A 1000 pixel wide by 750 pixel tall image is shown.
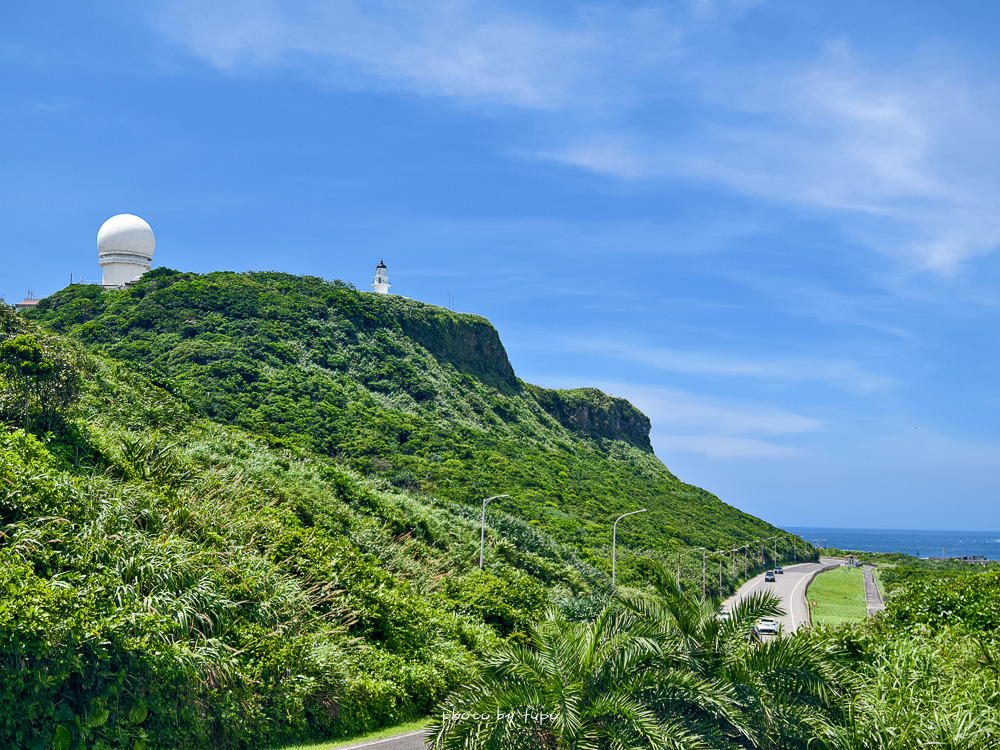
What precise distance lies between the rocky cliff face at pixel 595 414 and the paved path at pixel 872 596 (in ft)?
126

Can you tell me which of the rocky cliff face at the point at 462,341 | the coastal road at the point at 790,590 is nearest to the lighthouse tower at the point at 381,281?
the rocky cliff face at the point at 462,341

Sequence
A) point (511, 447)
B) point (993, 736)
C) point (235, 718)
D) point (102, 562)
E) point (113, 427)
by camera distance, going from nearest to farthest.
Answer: point (993, 736), point (235, 718), point (102, 562), point (113, 427), point (511, 447)

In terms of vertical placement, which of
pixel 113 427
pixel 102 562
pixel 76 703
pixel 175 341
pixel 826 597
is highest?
pixel 175 341

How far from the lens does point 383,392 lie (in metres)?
70.0

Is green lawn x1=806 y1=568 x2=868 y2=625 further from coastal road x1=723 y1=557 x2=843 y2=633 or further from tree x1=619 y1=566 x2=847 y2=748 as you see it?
tree x1=619 y1=566 x2=847 y2=748

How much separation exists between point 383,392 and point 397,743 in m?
56.5

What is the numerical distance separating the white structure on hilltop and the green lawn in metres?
61.9

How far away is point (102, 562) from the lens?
539 inches

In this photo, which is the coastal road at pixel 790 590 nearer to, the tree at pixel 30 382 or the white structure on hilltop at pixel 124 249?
the tree at pixel 30 382

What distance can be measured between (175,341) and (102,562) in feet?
173

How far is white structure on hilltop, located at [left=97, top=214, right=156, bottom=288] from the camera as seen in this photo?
2648 inches

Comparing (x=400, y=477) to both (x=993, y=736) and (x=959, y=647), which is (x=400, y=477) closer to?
(x=959, y=647)

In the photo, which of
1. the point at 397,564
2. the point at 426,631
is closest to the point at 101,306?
the point at 397,564

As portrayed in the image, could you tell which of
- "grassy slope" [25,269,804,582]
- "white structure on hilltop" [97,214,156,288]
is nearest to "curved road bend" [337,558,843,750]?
"grassy slope" [25,269,804,582]
